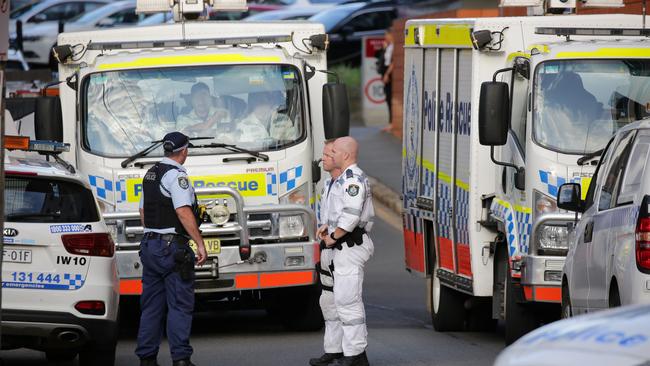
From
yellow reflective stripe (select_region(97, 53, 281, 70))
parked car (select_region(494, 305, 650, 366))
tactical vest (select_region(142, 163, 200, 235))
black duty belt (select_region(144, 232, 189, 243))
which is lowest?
black duty belt (select_region(144, 232, 189, 243))

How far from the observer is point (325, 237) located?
1103 centimetres

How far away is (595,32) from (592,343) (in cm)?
762

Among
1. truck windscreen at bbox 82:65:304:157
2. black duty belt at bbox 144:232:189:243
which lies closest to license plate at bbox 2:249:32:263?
black duty belt at bbox 144:232:189:243

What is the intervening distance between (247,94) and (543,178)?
290cm

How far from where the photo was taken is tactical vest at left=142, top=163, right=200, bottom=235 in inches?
429

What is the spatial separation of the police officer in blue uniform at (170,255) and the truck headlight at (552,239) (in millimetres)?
2582

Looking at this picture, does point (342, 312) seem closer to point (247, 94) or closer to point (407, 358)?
point (407, 358)

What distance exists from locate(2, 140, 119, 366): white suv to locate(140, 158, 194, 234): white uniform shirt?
488mm

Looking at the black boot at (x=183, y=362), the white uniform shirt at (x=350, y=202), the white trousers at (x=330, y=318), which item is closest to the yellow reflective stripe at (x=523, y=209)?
the white uniform shirt at (x=350, y=202)

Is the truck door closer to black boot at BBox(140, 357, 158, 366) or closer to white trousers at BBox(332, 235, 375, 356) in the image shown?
white trousers at BBox(332, 235, 375, 356)

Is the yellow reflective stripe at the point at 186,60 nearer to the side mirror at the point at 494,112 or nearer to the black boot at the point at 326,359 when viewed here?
the side mirror at the point at 494,112

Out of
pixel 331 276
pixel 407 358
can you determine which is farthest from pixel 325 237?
pixel 407 358

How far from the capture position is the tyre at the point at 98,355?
425 inches

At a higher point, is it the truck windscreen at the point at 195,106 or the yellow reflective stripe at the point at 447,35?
the yellow reflective stripe at the point at 447,35
